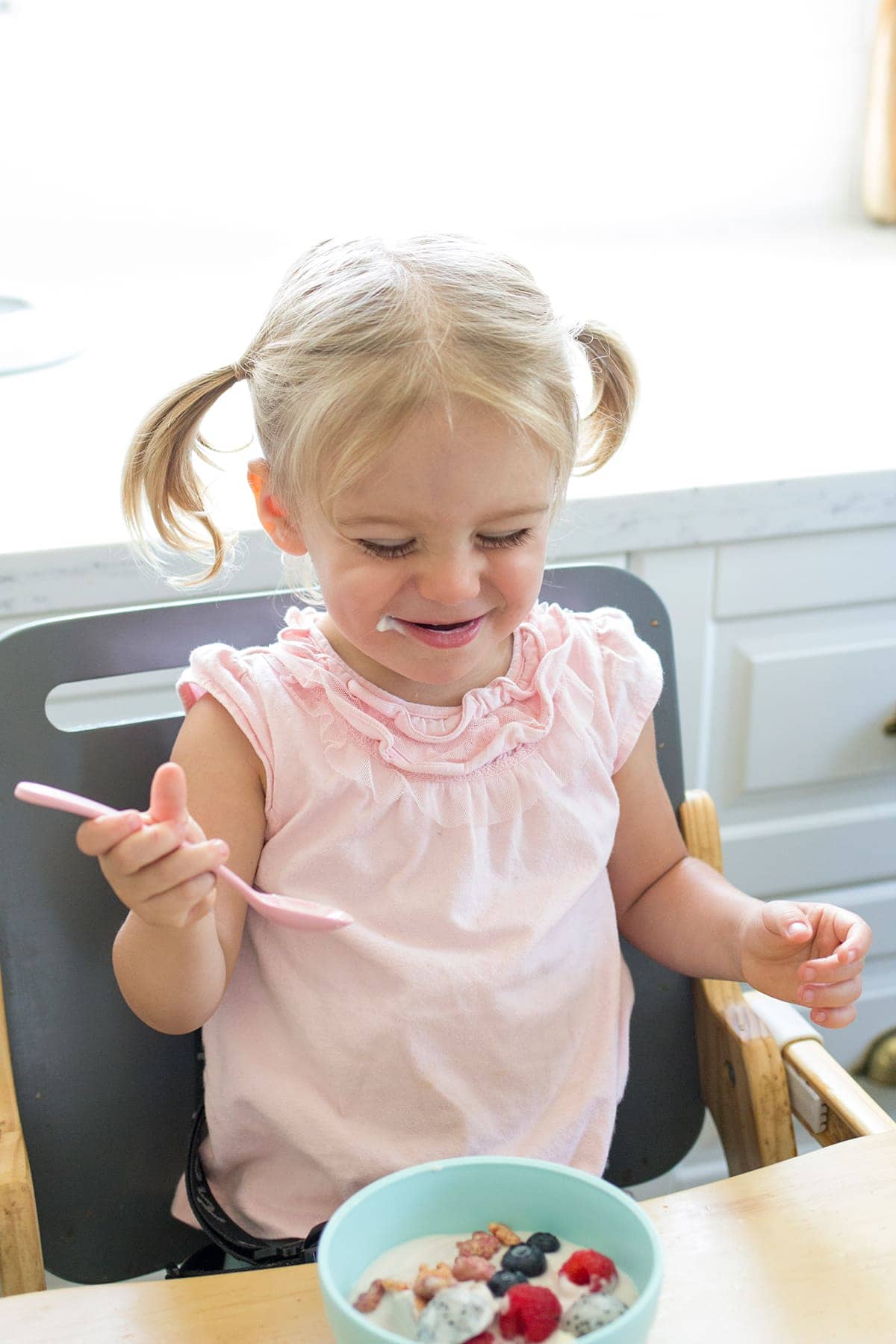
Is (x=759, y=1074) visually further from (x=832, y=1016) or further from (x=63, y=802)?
(x=63, y=802)

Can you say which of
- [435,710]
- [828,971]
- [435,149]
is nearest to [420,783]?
[435,710]

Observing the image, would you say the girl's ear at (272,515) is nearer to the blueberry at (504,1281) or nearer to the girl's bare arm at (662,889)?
the girl's bare arm at (662,889)

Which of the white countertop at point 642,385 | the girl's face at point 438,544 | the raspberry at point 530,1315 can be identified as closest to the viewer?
the raspberry at point 530,1315

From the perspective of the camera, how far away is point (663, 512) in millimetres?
1107

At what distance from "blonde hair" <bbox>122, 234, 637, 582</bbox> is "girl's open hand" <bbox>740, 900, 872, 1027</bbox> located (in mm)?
282

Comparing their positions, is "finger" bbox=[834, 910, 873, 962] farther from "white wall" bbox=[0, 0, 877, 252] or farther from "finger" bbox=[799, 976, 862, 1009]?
"white wall" bbox=[0, 0, 877, 252]

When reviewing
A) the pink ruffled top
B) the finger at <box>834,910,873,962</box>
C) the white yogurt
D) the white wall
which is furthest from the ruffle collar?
the white wall

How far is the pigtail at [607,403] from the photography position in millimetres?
868

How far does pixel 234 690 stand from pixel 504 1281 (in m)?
0.39

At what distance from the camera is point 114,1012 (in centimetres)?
89

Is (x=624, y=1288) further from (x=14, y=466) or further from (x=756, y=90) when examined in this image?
(x=756, y=90)

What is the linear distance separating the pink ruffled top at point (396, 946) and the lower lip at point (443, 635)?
9 cm

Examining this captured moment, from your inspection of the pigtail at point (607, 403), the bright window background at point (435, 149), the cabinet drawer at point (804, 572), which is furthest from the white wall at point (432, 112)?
the pigtail at point (607, 403)

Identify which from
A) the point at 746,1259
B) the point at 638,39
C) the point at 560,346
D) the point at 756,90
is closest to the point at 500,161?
the point at 638,39
